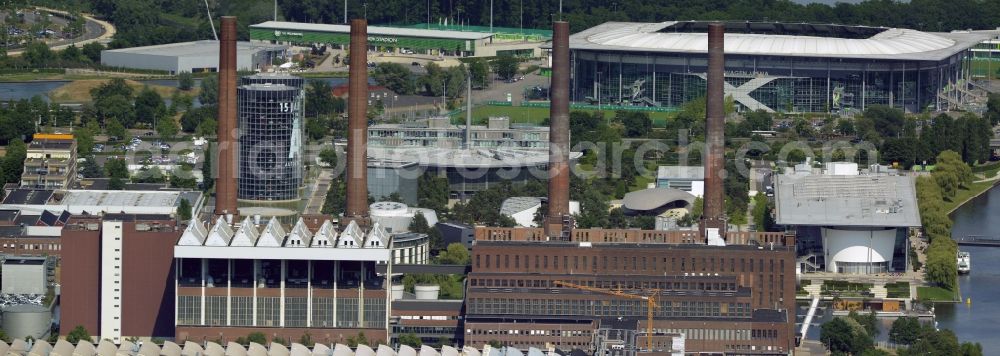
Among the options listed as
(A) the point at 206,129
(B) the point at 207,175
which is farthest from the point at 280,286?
(A) the point at 206,129

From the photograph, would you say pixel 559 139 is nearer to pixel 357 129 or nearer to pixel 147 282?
pixel 357 129

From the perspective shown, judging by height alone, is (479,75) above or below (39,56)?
below

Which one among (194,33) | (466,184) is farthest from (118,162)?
(194,33)

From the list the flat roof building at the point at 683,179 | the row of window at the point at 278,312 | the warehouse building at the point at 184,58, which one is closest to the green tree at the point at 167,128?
the warehouse building at the point at 184,58

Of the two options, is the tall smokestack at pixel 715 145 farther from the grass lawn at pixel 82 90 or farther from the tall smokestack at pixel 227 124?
the grass lawn at pixel 82 90

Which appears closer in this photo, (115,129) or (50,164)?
(50,164)
